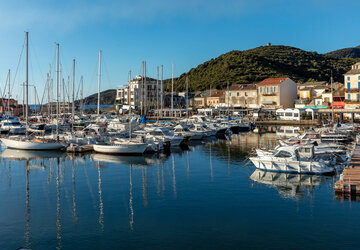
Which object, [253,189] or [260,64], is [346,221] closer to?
[253,189]

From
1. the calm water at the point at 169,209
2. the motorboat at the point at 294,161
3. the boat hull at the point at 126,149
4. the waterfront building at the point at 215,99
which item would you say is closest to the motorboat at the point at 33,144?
the boat hull at the point at 126,149

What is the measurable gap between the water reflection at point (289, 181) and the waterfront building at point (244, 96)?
7143 centimetres

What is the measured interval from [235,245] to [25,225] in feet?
32.8

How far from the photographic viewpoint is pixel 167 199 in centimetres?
2172

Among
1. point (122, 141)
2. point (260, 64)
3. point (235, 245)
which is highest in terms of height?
point (260, 64)

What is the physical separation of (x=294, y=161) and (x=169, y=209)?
12.9 metres

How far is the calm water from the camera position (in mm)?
15523

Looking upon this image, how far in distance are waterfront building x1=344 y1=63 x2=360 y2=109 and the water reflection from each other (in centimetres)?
5185

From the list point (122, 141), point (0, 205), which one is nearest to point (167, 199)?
point (0, 205)

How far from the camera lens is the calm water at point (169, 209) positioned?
15.5 m

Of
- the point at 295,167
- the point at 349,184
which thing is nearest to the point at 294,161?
the point at 295,167

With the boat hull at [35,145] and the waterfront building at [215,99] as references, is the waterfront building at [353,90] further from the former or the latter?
the boat hull at [35,145]

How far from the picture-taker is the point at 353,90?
240ft

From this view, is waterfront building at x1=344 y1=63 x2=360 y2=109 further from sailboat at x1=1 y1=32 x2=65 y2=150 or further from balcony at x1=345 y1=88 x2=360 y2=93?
sailboat at x1=1 y1=32 x2=65 y2=150
